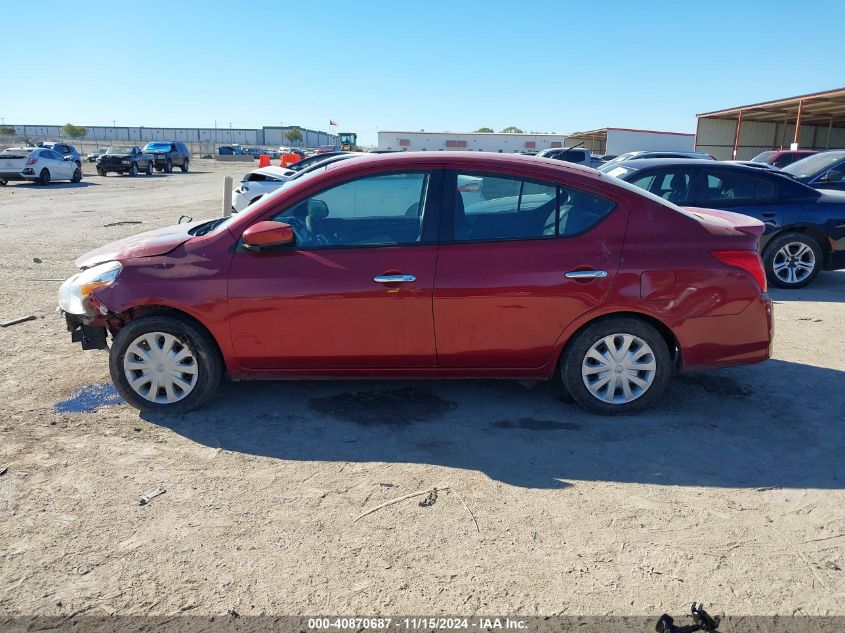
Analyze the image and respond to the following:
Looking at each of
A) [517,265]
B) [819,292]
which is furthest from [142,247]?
[819,292]

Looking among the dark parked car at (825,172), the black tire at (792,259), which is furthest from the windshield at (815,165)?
the black tire at (792,259)

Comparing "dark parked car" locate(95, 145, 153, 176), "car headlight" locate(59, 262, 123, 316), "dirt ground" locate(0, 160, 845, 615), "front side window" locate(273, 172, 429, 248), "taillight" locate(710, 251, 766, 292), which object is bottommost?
"dirt ground" locate(0, 160, 845, 615)

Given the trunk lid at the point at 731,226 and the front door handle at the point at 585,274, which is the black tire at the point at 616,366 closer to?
the front door handle at the point at 585,274

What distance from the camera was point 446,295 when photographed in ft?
13.9

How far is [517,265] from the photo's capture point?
4258mm

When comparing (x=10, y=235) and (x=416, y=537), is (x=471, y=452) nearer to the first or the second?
(x=416, y=537)

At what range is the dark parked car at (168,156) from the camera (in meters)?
41.3

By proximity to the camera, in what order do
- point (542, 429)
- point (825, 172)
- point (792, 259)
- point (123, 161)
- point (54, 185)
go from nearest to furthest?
point (542, 429) < point (792, 259) < point (825, 172) < point (54, 185) < point (123, 161)

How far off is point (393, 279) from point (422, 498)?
1.42m

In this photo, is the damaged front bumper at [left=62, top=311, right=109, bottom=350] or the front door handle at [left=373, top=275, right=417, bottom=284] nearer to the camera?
the front door handle at [left=373, top=275, right=417, bottom=284]

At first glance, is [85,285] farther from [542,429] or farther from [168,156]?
[168,156]

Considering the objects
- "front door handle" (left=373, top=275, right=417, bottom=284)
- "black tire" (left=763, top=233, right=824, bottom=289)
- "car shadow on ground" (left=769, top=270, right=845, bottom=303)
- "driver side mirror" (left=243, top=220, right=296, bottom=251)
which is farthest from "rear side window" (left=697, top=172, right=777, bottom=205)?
"driver side mirror" (left=243, top=220, right=296, bottom=251)

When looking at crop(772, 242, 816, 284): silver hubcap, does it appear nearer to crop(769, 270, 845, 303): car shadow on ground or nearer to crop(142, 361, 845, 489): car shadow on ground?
crop(769, 270, 845, 303): car shadow on ground

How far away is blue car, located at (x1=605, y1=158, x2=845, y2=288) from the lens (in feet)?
27.7
